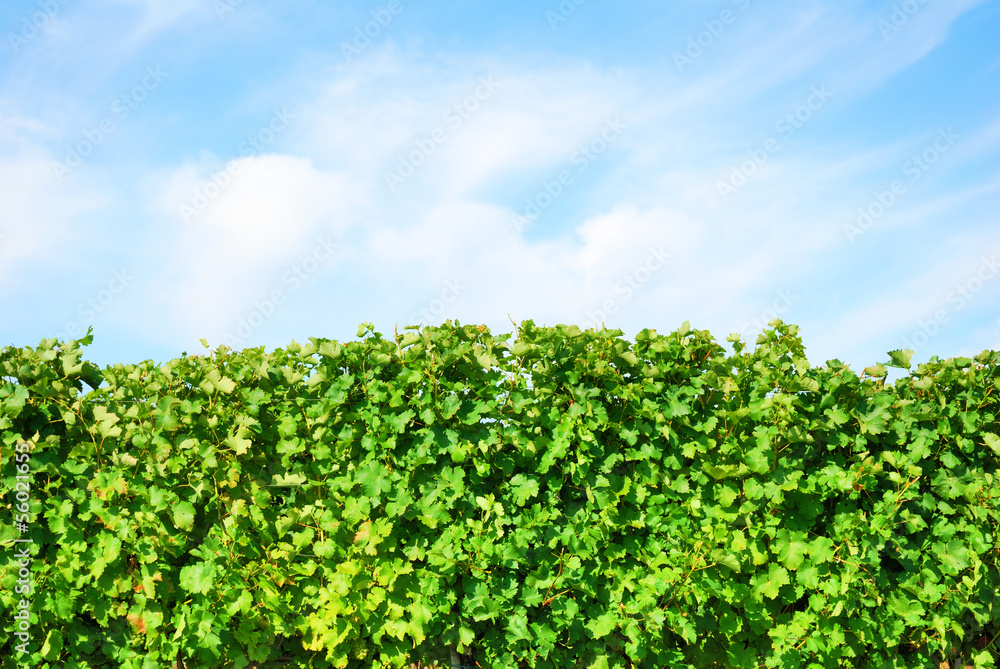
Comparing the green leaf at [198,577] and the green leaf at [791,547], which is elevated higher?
the green leaf at [791,547]

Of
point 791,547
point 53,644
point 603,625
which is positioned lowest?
point 53,644

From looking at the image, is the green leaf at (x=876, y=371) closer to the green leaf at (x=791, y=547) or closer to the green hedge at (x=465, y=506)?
the green hedge at (x=465, y=506)

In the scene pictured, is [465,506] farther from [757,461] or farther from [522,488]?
[757,461]

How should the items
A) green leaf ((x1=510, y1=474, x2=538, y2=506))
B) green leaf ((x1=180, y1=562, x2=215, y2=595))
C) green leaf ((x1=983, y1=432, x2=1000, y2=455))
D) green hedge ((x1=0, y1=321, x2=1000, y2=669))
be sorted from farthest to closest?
green leaf ((x1=983, y1=432, x2=1000, y2=455)) → green leaf ((x1=180, y1=562, x2=215, y2=595)) → green hedge ((x1=0, y1=321, x2=1000, y2=669)) → green leaf ((x1=510, y1=474, x2=538, y2=506))

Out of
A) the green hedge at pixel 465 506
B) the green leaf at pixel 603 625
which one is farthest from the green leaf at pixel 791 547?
the green leaf at pixel 603 625

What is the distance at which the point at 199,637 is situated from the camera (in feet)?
17.4

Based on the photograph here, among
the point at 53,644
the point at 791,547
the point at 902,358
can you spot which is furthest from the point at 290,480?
the point at 902,358

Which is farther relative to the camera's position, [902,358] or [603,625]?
[902,358]

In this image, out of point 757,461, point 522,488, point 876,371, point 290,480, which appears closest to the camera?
point 522,488

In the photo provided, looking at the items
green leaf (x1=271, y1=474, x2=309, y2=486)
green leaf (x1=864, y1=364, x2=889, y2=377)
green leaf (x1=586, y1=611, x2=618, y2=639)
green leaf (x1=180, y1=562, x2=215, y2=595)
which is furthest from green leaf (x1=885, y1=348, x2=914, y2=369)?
green leaf (x1=180, y1=562, x2=215, y2=595)

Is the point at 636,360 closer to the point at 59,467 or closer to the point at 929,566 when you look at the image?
the point at 929,566

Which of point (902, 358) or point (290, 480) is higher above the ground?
point (902, 358)

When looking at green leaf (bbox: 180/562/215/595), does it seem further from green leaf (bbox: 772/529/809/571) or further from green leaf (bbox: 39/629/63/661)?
green leaf (bbox: 772/529/809/571)

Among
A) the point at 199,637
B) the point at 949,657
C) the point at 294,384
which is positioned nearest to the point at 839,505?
the point at 949,657
